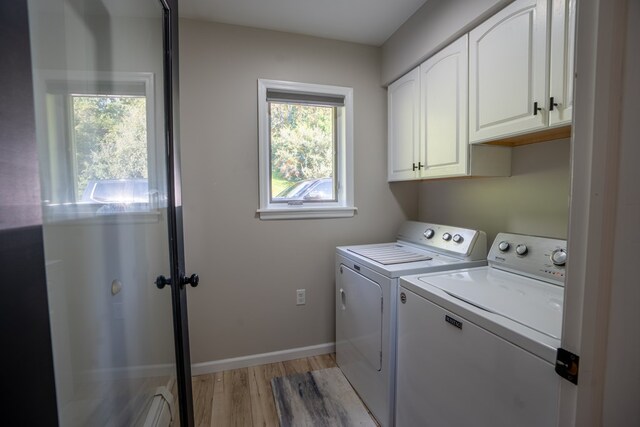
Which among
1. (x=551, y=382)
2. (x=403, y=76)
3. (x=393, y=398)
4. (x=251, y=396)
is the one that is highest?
(x=403, y=76)

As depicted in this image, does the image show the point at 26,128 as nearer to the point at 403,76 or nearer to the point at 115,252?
the point at 115,252

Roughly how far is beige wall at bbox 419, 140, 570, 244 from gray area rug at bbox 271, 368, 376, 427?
1.36 m

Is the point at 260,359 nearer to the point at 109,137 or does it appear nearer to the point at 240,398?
the point at 240,398

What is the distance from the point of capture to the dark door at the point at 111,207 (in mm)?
571

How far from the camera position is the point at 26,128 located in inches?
16.0

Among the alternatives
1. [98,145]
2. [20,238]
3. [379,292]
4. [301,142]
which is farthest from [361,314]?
[20,238]

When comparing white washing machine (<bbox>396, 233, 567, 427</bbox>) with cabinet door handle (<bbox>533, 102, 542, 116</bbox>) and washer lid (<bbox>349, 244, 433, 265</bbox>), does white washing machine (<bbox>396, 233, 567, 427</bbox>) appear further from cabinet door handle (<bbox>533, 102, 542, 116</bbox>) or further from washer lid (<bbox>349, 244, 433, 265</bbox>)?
cabinet door handle (<bbox>533, 102, 542, 116</bbox>)

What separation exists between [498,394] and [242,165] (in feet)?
6.16

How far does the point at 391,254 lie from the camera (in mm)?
1896

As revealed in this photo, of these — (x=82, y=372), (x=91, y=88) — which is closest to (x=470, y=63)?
(x=91, y=88)

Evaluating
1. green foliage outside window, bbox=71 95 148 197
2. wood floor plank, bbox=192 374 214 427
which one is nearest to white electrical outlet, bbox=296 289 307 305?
wood floor plank, bbox=192 374 214 427

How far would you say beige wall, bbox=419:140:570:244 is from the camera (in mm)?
1479

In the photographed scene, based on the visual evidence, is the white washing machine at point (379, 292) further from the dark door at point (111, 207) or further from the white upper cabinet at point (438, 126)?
the dark door at point (111, 207)

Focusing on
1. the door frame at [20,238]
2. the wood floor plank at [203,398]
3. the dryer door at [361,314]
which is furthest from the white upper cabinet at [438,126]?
the wood floor plank at [203,398]
